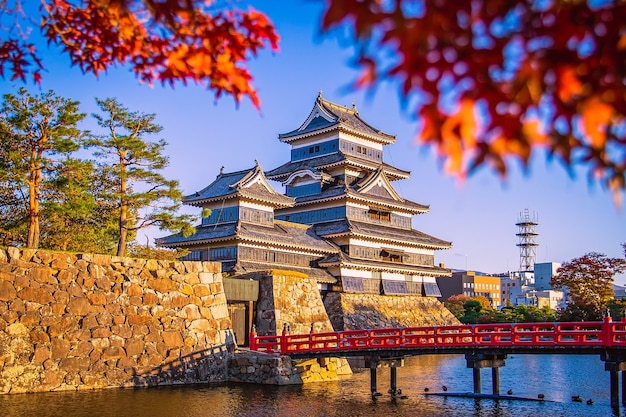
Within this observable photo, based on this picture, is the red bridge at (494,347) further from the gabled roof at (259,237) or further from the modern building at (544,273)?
the modern building at (544,273)

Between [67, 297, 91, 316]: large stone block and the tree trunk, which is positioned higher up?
the tree trunk

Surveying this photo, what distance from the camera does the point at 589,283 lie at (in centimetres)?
4444

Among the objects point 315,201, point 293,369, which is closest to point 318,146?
point 315,201

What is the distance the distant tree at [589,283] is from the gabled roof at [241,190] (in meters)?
Result: 21.1

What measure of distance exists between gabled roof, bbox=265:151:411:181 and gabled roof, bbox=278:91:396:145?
1.85m

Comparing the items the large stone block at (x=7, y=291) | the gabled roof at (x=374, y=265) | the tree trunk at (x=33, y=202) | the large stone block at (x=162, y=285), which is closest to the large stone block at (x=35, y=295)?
the large stone block at (x=7, y=291)

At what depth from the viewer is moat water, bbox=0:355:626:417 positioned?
16.4m

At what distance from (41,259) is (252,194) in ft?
57.9

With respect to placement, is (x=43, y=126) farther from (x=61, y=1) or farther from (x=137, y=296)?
(x=61, y=1)

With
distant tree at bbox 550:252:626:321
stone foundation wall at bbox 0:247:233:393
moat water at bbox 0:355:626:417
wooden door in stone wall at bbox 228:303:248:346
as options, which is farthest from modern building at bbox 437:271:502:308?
stone foundation wall at bbox 0:247:233:393

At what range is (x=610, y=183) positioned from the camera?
254 cm

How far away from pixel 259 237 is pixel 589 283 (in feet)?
79.9

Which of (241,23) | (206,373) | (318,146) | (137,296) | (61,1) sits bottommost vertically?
(206,373)

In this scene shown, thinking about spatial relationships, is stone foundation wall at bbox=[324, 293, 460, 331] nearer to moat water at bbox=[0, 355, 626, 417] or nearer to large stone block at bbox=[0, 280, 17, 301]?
moat water at bbox=[0, 355, 626, 417]
